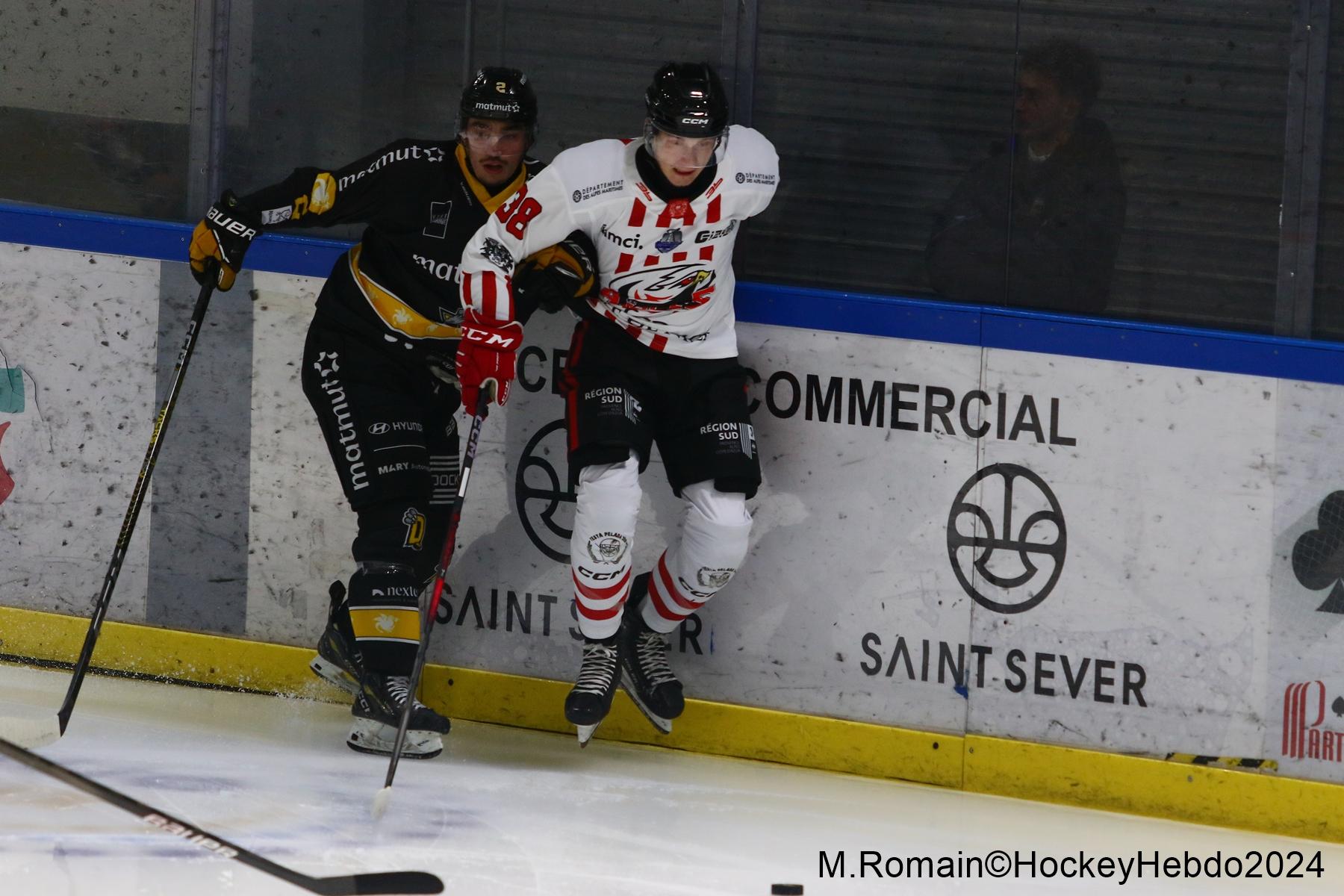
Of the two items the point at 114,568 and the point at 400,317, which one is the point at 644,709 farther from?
the point at 114,568

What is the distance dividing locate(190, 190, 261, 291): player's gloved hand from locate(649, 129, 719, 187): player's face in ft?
3.12

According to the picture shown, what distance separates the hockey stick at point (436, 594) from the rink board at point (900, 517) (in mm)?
380

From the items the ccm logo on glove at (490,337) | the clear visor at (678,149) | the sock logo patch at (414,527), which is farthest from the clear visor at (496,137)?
the sock logo patch at (414,527)

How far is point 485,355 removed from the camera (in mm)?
3580

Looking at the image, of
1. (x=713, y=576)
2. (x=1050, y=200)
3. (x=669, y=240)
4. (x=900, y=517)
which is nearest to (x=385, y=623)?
(x=713, y=576)

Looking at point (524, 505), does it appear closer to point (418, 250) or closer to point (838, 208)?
point (418, 250)

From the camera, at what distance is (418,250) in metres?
3.81

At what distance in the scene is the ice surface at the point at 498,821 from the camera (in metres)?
3.14

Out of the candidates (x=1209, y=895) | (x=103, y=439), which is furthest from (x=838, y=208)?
(x=103, y=439)

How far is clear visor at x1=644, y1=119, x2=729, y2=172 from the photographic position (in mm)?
3471

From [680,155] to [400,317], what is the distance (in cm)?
81

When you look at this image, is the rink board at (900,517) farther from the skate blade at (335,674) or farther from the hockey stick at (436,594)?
the hockey stick at (436,594)

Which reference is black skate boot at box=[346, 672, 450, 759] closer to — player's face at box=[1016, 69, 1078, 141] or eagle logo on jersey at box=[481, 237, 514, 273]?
eagle logo on jersey at box=[481, 237, 514, 273]

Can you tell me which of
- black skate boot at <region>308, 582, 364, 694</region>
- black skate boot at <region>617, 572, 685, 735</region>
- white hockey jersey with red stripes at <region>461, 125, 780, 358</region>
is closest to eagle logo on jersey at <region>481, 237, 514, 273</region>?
white hockey jersey with red stripes at <region>461, 125, 780, 358</region>
